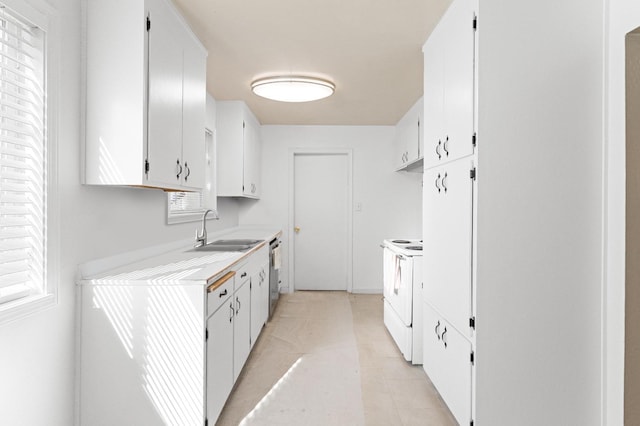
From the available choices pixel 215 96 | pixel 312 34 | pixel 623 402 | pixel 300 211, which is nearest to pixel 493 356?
pixel 623 402

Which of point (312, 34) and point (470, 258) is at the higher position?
point (312, 34)

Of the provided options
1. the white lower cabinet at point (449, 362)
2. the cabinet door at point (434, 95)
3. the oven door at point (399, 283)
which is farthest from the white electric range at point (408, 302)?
the cabinet door at point (434, 95)

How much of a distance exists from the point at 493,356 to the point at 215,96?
350 cm

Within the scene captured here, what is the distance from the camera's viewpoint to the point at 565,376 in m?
1.86

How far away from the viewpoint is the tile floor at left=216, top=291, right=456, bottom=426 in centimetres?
232

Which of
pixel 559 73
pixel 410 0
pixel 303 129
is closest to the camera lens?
pixel 559 73

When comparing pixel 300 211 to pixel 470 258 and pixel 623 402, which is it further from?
pixel 623 402

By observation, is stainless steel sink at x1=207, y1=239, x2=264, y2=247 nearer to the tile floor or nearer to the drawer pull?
the tile floor

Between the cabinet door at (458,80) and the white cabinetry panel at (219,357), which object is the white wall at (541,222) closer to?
the cabinet door at (458,80)

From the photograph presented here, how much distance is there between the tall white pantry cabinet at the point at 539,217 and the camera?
1.84m

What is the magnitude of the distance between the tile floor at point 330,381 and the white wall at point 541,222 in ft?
2.21

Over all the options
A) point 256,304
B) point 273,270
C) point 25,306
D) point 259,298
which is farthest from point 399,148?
point 25,306

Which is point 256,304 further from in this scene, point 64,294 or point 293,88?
point 293,88

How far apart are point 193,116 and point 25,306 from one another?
151 centimetres
